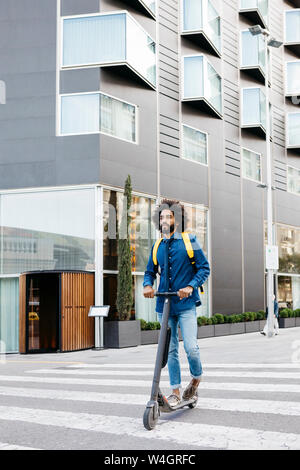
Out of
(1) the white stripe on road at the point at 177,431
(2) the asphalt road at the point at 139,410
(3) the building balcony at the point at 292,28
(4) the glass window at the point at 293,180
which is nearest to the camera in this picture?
(1) the white stripe on road at the point at 177,431

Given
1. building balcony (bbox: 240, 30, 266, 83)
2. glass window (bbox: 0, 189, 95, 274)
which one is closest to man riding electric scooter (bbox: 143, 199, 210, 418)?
glass window (bbox: 0, 189, 95, 274)

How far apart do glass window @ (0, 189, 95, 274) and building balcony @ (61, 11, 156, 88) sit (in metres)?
3.98

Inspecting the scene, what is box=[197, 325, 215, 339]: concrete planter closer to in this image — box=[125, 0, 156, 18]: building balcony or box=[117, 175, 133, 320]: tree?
box=[117, 175, 133, 320]: tree

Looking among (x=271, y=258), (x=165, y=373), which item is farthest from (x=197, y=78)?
(x=165, y=373)

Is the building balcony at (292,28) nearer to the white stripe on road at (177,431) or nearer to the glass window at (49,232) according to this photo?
the glass window at (49,232)

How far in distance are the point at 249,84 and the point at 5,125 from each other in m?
12.7

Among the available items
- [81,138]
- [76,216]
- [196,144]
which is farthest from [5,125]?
[196,144]

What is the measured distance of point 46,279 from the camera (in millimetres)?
17250

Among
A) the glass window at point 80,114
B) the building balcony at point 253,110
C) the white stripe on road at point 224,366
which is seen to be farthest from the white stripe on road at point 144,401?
the building balcony at point 253,110

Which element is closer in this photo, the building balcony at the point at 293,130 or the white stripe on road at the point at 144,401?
the white stripe on road at the point at 144,401

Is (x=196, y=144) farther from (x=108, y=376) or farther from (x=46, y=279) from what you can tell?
(x=108, y=376)

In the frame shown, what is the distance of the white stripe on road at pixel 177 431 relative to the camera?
462cm

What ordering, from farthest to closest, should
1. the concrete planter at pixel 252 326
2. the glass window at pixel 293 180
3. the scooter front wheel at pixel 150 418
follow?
the glass window at pixel 293 180, the concrete planter at pixel 252 326, the scooter front wheel at pixel 150 418

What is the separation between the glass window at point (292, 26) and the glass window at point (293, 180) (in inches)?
261
